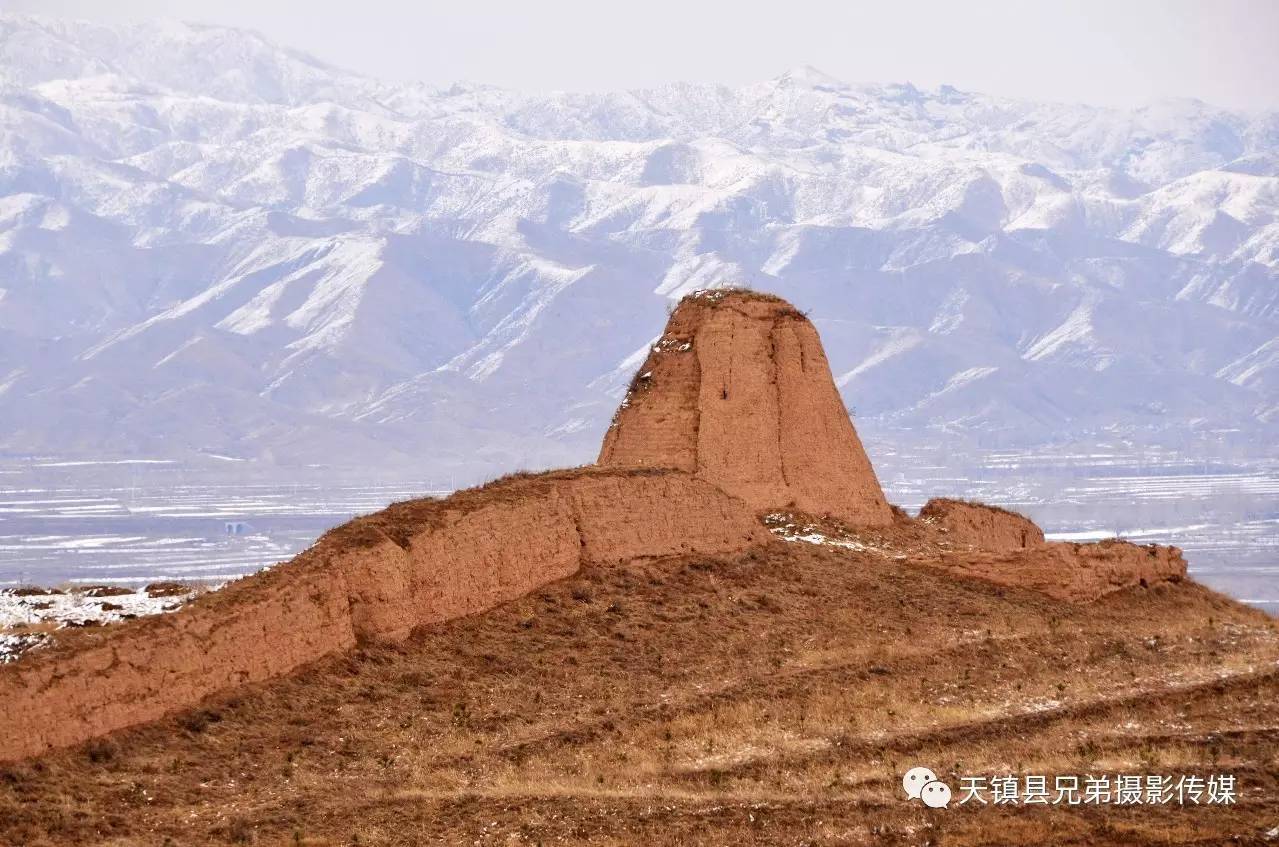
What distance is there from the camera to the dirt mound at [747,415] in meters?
30.5

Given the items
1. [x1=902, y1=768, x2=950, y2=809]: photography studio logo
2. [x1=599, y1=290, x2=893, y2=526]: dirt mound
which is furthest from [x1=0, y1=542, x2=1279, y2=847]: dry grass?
[x1=599, y1=290, x2=893, y2=526]: dirt mound

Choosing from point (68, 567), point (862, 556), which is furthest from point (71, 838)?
point (68, 567)

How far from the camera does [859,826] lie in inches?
660

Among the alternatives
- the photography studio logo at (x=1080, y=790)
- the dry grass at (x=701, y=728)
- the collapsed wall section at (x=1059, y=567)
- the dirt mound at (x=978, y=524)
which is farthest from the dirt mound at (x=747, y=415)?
the photography studio logo at (x=1080, y=790)

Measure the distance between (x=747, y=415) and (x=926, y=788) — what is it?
13386 millimetres

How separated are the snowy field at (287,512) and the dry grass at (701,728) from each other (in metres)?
63.5

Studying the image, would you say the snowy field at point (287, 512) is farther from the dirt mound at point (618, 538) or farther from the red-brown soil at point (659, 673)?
the red-brown soil at point (659, 673)

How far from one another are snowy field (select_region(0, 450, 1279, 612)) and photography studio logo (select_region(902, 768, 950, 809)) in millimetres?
70141

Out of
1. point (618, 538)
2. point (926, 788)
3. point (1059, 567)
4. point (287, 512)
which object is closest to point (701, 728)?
point (926, 788)

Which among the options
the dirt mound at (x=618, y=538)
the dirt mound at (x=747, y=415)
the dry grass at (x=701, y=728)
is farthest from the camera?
the dirt mound at (x=747, y=415)

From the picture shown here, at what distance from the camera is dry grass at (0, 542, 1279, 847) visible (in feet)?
55.4

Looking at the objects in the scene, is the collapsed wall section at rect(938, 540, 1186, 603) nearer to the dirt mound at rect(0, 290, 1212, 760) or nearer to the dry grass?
the dirt mound at rect(0, 290, 1212, 760)

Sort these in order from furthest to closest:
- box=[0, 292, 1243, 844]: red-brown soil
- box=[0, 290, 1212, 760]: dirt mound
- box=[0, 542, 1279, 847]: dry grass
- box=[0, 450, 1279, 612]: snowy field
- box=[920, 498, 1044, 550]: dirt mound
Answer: box=[0, 450, 1279, 612]: snowy field → box=[920, 498, 1044, 550]: dirt mound → box=[0, 290, 1212, 760]: dirt mound → box=[0, 292, 1243, 844]: red-brown soil → box=[0, 542, 1279, 847]: dry grass

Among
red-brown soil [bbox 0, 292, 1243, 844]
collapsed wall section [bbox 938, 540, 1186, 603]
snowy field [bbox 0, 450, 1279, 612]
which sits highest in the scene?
snowy field [bbox 0, 450, 1279, 612]
